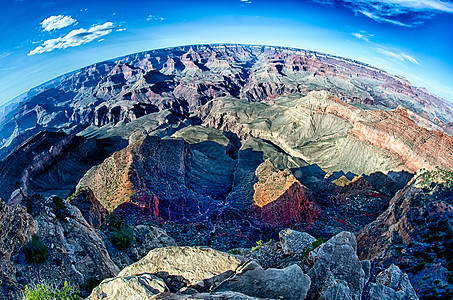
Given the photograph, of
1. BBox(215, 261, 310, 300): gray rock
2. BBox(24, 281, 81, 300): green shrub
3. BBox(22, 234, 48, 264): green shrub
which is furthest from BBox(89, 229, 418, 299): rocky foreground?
BBox(22, 234, 48, 264): green shrub

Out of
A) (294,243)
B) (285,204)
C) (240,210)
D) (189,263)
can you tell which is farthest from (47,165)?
(294,243)

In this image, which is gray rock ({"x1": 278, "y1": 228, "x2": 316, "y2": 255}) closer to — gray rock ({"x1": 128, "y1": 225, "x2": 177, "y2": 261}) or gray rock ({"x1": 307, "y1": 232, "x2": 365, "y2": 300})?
gray rock ({"x1": 307, "y1": 232, "x2": 365, "y2": 300})

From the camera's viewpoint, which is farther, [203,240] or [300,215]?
[300,215]

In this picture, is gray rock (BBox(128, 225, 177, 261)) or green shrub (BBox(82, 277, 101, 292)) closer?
green shrub (BBox(82, 277, 101, 292))

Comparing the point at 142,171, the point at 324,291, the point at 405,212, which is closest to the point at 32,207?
the point at 324,291

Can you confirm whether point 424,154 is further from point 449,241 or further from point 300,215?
point 449,241

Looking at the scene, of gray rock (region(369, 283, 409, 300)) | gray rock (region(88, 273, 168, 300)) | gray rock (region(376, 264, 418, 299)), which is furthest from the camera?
gray rock (region(376, 264, 418, 299))

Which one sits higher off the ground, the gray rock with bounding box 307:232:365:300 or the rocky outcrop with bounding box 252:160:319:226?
the gray rock with bounding box 307:232:365:300
